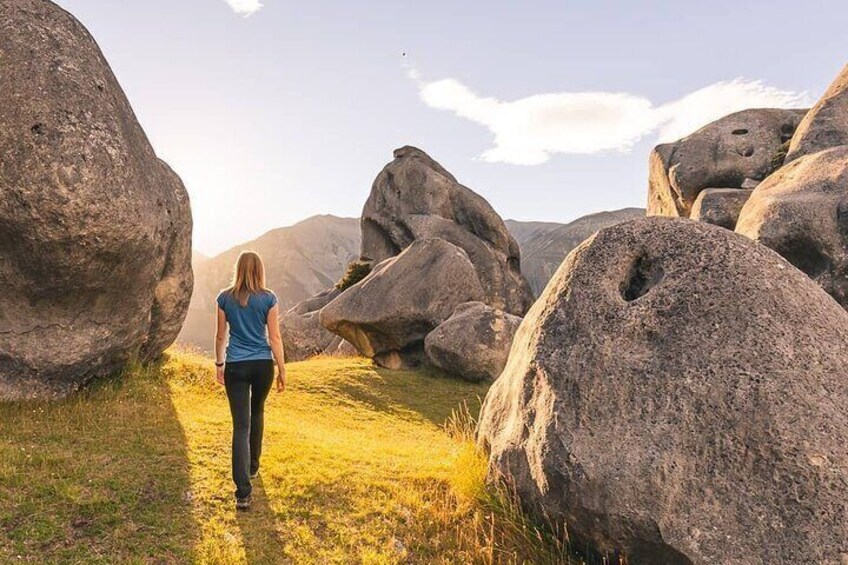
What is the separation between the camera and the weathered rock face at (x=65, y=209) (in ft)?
35.4

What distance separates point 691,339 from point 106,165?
37.9 feet

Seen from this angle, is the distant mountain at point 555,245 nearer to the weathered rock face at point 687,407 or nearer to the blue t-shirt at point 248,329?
the blue t-shirt at point 248,329

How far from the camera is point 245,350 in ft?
26.5

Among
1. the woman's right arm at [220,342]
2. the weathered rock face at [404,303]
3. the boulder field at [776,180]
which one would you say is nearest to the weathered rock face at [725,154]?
the boulder field at [776,180]

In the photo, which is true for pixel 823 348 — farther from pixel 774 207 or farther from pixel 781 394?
pixel 774 207

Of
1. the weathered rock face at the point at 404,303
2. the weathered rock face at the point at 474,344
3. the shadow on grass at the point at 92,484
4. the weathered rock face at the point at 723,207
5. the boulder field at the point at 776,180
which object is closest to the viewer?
the shadow on grass at the point at 92,484

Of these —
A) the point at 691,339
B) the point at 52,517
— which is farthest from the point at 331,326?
the point at 691,339

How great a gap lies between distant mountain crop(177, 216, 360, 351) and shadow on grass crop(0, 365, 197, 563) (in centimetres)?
10368

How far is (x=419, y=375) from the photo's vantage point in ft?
77.3

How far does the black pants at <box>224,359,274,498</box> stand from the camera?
7.86 meters

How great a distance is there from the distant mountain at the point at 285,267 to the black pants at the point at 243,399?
106750mm

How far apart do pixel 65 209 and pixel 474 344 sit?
1512 cm

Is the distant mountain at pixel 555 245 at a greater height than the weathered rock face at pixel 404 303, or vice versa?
the distant mountain at pixel 555 245

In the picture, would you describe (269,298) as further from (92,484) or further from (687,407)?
(687,407)
